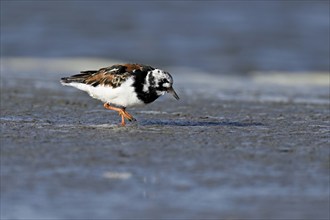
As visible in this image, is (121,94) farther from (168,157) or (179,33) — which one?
(179,33)

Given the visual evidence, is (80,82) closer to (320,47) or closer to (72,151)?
(72,151)

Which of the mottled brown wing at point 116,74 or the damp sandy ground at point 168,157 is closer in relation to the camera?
the damp sandy ground at point 168,157

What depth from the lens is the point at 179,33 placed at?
56.8ft

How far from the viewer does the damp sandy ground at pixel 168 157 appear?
17.8 feet

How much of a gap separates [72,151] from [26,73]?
647 cm

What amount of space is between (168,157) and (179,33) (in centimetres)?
1068

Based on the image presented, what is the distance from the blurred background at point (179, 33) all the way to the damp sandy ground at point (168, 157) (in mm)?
3961

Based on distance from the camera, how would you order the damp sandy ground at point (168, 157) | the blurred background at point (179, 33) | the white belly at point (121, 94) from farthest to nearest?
the blurred background at point (179, 33), the white belly at point (121, 94), the damp sandy ground at point (168, 157)

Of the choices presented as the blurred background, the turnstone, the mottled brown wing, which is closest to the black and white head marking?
the turnstone

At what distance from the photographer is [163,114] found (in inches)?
379

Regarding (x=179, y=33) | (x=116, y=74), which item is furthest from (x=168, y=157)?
(x=179, y=33)

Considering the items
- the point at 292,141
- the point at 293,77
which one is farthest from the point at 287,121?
the point at 293,77

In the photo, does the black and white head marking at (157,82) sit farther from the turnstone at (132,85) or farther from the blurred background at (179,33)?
the blurred background at (179,33)

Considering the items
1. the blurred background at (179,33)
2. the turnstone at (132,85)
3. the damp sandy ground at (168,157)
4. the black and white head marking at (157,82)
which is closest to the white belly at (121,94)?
the turnstone at (132,85)
